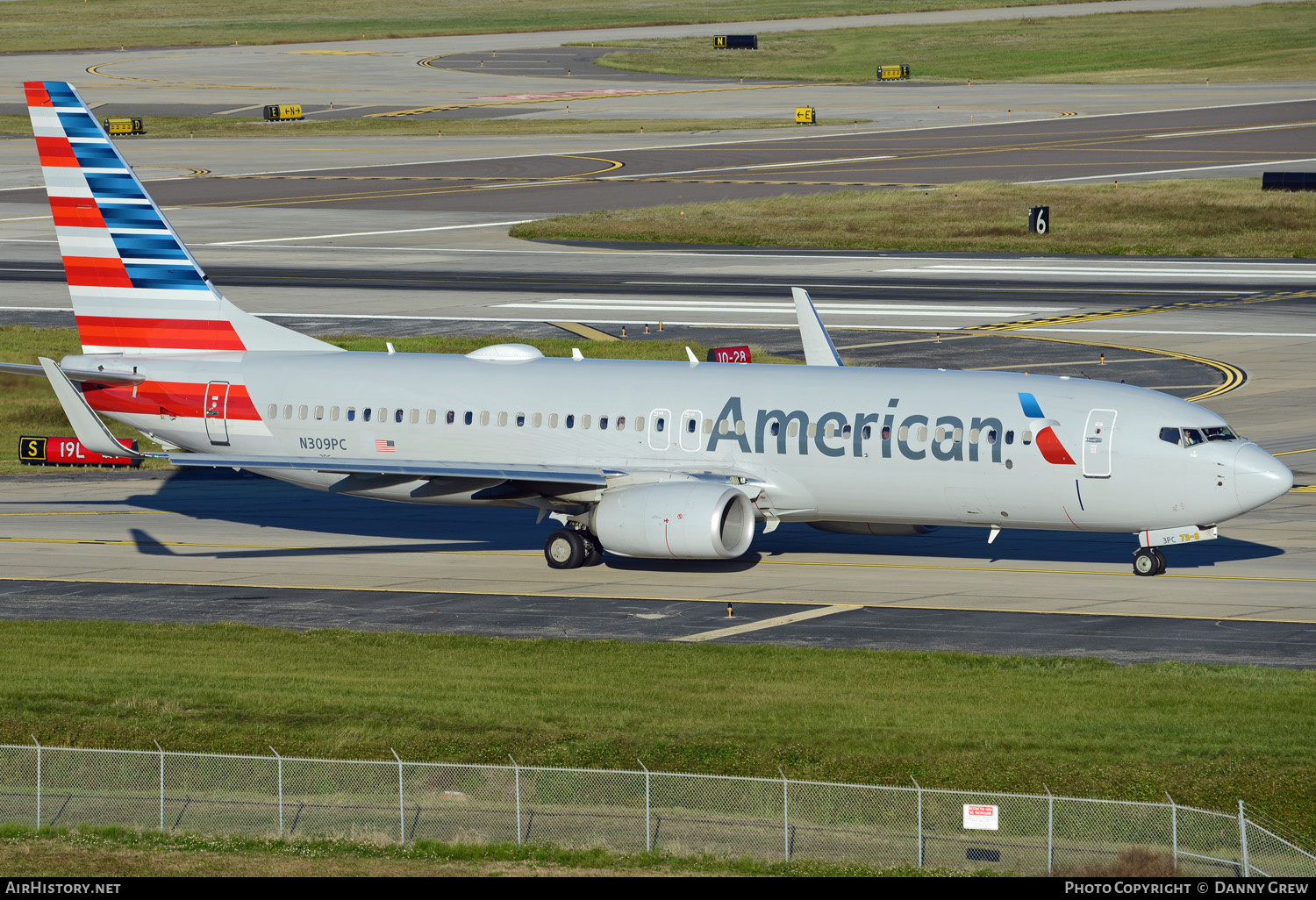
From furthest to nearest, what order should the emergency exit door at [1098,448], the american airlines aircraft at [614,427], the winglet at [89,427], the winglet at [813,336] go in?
the winglet at [813,336]
the winglet at [89,427]
the american airlines aircraft at [614,427]
the emergency exit door at [1098,448]

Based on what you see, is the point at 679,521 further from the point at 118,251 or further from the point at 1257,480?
the point at 118,251

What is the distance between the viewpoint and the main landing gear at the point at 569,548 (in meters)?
45.7

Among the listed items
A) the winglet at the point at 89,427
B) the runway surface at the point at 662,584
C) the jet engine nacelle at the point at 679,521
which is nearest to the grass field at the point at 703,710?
the runway surface at the point at 662,584

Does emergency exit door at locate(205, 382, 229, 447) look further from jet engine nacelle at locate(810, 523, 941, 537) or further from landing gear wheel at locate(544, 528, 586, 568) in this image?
jet engine nacelle at locate(810, 523, 941, 537)

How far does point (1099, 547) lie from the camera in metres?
47.3

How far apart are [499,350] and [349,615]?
975 cm

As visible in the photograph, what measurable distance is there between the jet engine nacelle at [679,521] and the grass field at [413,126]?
11708 cm

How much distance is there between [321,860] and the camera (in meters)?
25.4

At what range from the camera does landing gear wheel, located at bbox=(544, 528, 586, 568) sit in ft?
150

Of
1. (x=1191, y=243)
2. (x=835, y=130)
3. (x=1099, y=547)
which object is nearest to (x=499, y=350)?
(x=1099, y=547)

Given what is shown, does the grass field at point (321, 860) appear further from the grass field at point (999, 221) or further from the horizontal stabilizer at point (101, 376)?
the grass field at point (999, 221)

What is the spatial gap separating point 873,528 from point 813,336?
22.7 ft

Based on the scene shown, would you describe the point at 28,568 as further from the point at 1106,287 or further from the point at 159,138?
the point at 159,138

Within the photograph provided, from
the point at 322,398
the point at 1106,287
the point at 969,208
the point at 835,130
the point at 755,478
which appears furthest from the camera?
the point at 835,130
